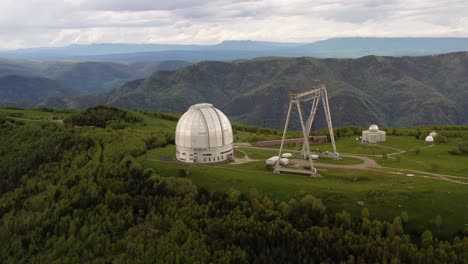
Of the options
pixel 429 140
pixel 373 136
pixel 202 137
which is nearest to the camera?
pixel 202 137

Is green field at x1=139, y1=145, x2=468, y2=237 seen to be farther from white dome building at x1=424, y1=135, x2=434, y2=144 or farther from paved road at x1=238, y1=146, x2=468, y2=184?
white dome building at x1=424, y1=135, x2=434, y2=144

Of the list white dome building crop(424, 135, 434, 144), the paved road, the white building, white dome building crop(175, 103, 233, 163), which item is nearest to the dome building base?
white dome building crop(175, 103, 233, 163)

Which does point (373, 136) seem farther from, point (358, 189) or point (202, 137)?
point (202, 137)

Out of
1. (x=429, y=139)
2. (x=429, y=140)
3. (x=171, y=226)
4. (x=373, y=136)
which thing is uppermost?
(x=373, y=136)

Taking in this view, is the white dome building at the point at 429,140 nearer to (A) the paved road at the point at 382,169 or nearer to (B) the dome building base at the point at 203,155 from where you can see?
(A) the paved road at the point at 382,169

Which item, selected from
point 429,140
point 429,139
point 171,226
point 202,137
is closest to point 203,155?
point 202,137

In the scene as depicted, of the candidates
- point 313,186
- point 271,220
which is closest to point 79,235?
point 271,220

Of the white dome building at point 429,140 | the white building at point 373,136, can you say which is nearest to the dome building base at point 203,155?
the white building at point 373,136
